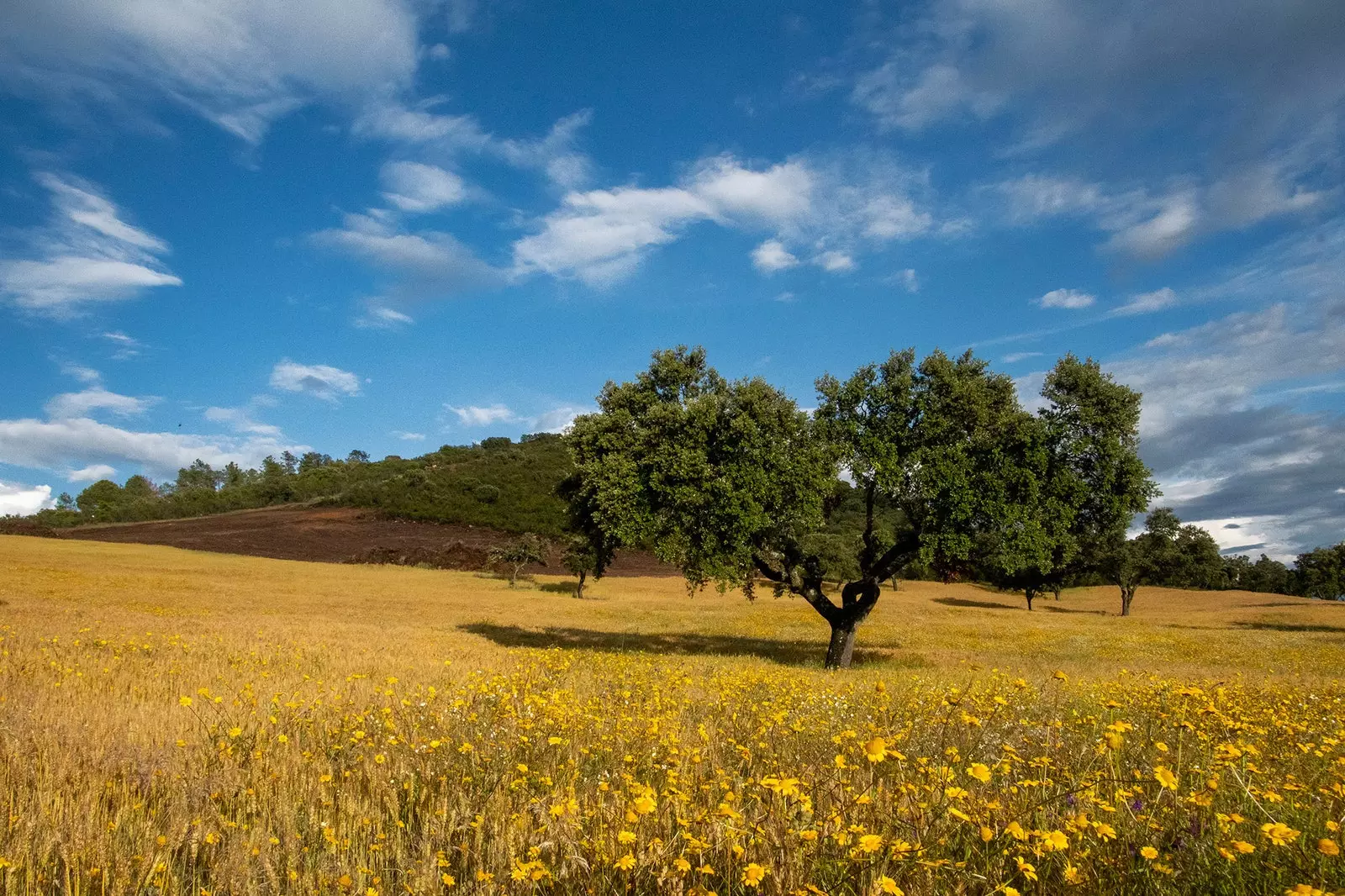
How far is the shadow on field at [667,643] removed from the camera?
2966 centimetres

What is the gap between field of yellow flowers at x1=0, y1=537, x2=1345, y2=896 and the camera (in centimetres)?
448

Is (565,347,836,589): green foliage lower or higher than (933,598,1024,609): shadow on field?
higher

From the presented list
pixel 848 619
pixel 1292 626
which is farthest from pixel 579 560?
pixel 1292 626

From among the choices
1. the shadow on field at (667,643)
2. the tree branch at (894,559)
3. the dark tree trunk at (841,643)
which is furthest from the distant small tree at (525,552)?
the tree branch at (894,559)

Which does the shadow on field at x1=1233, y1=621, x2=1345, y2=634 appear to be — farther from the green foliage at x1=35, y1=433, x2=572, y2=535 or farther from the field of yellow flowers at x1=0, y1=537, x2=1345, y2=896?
the green foliage at x1=35, y1=433, x2=572, y2=535

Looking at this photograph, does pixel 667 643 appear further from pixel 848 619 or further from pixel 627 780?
pixel 627 780

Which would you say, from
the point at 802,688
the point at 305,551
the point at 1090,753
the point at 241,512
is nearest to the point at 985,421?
the point at 802,688

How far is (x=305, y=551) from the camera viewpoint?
89.9 meters

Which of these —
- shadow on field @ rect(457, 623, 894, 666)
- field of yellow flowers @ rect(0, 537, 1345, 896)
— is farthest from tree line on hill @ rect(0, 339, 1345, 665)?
field of yellow flowers @ rect(0, 537, 1345, 896)

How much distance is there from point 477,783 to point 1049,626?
1990 inches

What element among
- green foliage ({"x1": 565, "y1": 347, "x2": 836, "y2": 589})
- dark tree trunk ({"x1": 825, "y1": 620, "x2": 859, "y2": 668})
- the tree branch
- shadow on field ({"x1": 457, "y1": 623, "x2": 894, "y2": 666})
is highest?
green foliage ({"x1": 565, "y1": 347, "x2": 836, "y2": 589})

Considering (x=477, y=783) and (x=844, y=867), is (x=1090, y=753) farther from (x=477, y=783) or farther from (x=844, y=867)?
(x=477, y=783)

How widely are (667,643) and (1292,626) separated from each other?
172 ft

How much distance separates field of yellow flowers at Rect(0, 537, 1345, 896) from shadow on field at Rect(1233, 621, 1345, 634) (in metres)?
49.5
